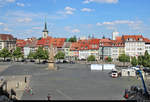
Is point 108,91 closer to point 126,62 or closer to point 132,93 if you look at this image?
point 132,93

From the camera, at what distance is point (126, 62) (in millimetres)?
90688

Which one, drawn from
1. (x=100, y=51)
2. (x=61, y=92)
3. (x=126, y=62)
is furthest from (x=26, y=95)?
(x=100, y=51)

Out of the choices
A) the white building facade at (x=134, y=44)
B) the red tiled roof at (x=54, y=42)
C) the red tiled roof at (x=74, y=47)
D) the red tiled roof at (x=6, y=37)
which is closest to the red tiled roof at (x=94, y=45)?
the red tiled roof at (x=74, y=47)

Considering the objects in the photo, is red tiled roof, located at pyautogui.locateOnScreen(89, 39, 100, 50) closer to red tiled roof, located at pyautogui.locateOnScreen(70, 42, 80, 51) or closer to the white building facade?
red tiled roof, located at pyautogui.locateOnScreen(70, 42, 80, 51)

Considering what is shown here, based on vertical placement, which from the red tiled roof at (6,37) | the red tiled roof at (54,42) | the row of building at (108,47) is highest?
the red tiled roof at (6,37)

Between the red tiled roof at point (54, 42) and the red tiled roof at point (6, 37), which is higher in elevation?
the red tiled roof at point (6, 37)

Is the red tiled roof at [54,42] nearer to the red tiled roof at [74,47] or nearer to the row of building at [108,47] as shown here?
the row of building at [108,47]

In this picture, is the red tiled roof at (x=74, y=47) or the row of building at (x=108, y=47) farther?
the red tiled roof at (x=74, y=47)

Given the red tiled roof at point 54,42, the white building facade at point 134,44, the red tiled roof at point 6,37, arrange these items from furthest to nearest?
the red tiled roof at point 6,37 → the red tiled roof at point 54,42 → the white building facade at point 134,44

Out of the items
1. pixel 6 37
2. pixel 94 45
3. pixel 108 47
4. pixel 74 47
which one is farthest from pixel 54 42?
pixel 108 47

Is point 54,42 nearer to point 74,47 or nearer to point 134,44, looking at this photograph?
point 74,47

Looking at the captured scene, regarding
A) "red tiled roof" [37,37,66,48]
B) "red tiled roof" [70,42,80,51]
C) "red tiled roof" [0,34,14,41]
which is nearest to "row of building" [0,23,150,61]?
"red tiled roof" [70,42,80,51]

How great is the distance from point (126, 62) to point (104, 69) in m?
33.2

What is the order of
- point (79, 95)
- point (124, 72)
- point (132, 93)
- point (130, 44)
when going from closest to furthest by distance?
point (132, 93) < point (79, 95) < point (124, 72) < point (130, 44)
